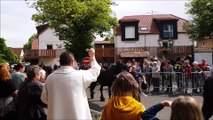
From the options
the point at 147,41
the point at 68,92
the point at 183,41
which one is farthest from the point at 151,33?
the point at 68,92

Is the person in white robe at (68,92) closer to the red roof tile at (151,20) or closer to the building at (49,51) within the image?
the building at (49,51)

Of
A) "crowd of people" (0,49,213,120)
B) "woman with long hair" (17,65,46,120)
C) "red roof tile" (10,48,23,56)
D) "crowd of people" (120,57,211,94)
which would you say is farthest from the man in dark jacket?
"red roof tile" (10,48,23,56)

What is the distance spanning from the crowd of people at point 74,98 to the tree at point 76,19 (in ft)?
115

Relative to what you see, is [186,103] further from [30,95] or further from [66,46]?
[66,46]

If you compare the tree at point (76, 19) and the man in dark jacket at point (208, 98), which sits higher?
the tree at point (76, 19)

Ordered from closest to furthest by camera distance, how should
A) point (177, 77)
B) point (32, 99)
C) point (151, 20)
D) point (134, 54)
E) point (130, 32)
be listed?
point (32, 99), point (177, 77), point (134, 54), point (130, 32), point (151, 20)

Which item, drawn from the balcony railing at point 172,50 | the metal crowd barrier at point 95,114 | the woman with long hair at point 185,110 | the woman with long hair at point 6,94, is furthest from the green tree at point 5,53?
the woman with long hair at point 185,110

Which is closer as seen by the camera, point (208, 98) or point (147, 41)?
point (208, 98)

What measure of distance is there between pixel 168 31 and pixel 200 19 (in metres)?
7.63

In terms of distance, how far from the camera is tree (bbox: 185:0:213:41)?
54053 millimetres

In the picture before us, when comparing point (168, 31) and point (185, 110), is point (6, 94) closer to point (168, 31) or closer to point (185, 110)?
point (185, 110)

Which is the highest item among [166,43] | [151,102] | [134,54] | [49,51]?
[166,43]

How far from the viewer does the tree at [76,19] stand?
4403 cm

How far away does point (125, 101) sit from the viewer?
218 inches
